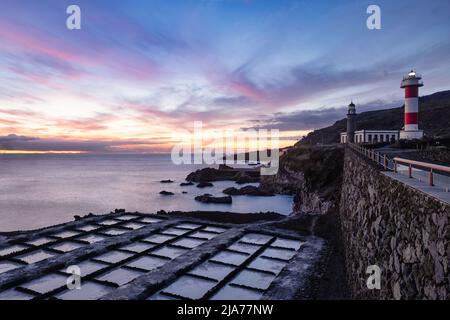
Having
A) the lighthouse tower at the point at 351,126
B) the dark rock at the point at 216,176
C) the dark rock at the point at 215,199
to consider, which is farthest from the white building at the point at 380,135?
the dark rock at the point at 216,176

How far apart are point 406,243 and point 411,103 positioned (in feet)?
111

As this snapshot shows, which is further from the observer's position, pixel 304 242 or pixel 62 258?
pixel 304 242

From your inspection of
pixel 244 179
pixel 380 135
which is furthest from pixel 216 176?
pixel 380 135

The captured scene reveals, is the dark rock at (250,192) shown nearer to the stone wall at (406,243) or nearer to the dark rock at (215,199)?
the dark rock at (215,199)

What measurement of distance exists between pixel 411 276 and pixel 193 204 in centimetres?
5737

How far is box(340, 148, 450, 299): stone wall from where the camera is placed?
5922mm

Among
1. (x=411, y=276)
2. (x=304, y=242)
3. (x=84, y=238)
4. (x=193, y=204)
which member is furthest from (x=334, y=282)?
(x=193, y=204)

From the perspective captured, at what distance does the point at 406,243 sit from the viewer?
780 centimetres

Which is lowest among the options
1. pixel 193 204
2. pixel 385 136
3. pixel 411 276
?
pixel 193 204

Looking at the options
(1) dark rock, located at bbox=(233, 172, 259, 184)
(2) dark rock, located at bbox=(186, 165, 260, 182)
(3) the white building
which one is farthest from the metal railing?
(2) dark rock, located at bbox=(186, 165, 260, 182)

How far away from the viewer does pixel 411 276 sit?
23.5 feet

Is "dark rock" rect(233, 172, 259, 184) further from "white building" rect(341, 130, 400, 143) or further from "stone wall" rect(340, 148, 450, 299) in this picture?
"stone wall" rect(340, 148, 450, 299)

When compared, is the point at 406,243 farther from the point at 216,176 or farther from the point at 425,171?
the point at 216,176
